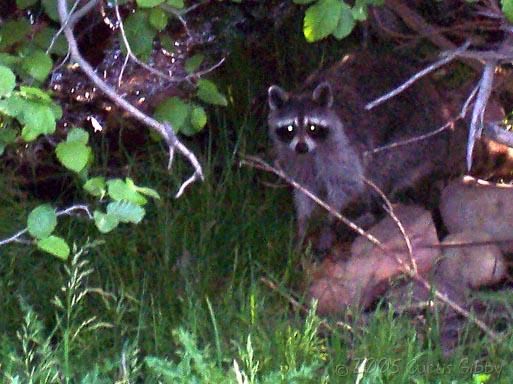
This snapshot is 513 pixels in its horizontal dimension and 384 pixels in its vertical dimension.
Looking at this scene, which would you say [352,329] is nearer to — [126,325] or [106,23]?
[126,325]

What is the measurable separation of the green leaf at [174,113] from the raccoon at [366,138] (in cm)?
178

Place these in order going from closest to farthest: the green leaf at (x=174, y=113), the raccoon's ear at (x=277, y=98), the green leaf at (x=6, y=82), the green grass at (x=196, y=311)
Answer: the green leaf at (x=6, y=82), the green grass at (x=196, y=311), the green leaf at (x=174, y=113), the raccoon's ear at (x=277, y=98)

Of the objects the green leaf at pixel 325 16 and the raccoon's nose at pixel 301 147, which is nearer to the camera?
the green leaf at pixel 325 16

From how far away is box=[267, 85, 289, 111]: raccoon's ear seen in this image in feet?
16.6

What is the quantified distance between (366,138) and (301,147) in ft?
1.68

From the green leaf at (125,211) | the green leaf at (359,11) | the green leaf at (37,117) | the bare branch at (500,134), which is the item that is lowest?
the bare branch at (500,134)

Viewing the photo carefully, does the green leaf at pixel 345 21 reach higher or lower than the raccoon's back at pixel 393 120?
higher

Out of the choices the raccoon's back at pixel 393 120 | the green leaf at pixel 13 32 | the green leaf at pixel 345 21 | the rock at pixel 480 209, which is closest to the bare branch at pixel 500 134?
the rock at pixel 480 209

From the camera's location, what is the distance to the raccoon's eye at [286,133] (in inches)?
201

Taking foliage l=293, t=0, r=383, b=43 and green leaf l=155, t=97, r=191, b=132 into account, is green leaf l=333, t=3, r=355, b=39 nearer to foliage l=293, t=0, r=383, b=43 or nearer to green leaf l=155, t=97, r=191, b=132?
foliage l=293, t=0, r=383, b=43

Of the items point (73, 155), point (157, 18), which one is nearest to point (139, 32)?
point (157, 18)

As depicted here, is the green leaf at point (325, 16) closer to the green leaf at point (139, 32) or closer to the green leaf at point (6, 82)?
the green leaf at point (139, 32)

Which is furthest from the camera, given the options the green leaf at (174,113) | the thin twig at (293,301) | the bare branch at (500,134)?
the bare branch at (500,134)

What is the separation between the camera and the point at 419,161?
5.49 m
